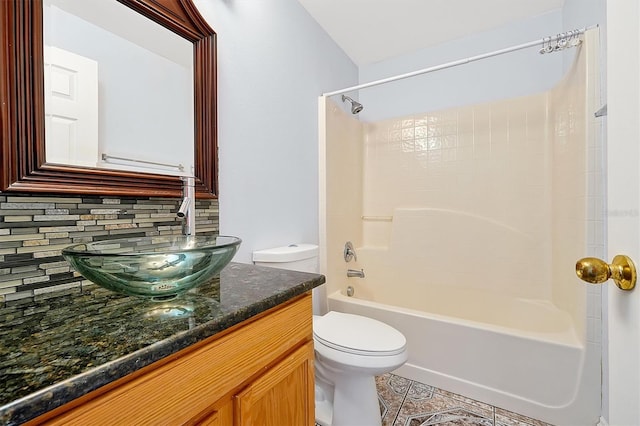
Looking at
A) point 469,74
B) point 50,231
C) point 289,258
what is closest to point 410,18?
point 469,74

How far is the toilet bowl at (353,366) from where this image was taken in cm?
119

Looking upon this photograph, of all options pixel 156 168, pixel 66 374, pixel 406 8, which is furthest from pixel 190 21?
pixel 406 8

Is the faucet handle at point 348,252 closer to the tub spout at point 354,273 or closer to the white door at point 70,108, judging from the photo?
the tub spout at point 354,273

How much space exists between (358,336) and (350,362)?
0.46ft

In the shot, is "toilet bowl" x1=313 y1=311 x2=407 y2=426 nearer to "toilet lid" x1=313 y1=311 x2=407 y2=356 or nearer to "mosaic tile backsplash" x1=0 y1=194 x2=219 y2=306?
"toilet lid" x1=313 y1=311 x2=407 y2=356

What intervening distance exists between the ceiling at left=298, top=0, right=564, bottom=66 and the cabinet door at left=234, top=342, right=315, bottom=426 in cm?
210

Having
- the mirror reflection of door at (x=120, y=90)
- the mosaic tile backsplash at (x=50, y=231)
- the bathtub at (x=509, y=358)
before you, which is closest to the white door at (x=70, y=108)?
the mirror reflection of door at (x=120, y=90)

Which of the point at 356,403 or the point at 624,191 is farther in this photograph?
the point at 356,403

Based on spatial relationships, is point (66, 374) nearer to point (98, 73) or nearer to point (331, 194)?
point (98, 73)

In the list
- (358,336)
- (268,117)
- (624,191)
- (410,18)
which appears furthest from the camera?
(410,18)

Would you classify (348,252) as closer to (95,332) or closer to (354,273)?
(354,273)

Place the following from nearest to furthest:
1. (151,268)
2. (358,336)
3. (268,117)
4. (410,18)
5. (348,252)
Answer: (151,268) < (358,336) < (268,117) < (410,18) < (348,252)

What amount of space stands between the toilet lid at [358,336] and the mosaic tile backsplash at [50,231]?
88 centimetres

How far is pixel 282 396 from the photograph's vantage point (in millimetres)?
714
